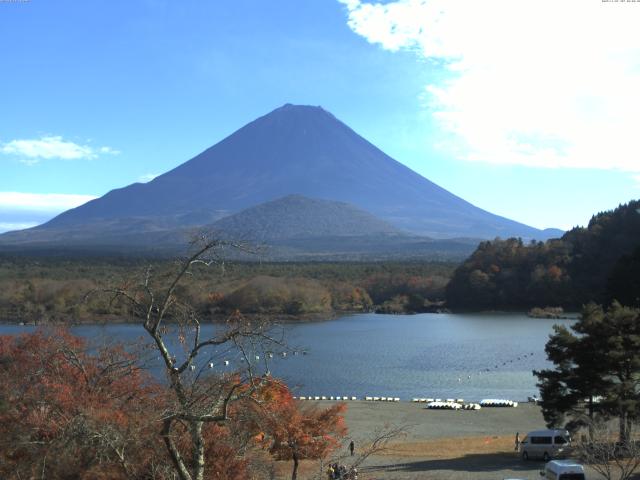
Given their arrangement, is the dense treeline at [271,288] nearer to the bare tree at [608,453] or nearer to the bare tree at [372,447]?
the bare tree at [372,447]

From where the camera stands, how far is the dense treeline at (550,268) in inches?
1946

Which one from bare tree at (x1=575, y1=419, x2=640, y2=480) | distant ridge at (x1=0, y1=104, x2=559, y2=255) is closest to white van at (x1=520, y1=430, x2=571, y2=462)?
bare tree at (x1=575, y1=419, x2=640, y2=480)

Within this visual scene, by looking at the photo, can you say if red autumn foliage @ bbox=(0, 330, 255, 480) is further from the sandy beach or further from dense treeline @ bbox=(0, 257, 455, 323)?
dense treeline @ bbox=(0, 257, 455, 323)

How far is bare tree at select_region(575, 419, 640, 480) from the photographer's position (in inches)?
307

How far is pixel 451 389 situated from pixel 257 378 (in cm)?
2057

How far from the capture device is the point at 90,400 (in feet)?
18.6

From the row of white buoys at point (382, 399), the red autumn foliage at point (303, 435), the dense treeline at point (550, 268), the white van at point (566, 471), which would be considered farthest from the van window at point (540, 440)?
the dense treeline at point (550, 268)

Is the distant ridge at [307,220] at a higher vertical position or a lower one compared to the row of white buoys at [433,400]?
higher

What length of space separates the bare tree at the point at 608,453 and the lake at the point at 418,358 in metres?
9.22

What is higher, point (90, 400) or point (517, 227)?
point (517, 227)

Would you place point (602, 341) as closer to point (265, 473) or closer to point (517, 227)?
point (265, 473)

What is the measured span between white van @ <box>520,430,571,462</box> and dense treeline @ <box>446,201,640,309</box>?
125 feet

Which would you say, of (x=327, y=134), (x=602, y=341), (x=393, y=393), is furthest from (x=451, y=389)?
(x=327, y=134)

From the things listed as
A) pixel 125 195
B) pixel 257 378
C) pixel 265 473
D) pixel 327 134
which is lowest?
pixel 265 473
